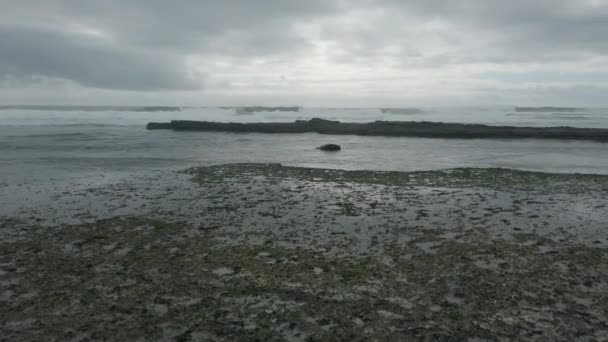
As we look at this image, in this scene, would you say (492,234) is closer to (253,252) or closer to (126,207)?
(253,252)

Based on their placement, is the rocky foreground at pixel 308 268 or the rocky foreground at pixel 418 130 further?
the rocky foreground at pixel 418 130

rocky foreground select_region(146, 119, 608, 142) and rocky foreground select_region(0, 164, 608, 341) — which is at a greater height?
rocky foreground select_region(146, 119, 608, 142)

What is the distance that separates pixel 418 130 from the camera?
150 feet

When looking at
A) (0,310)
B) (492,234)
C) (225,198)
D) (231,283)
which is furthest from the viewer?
(225,198)

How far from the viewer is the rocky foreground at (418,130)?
39.5 meters

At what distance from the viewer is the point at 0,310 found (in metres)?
5.59

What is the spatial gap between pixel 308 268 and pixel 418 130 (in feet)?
135

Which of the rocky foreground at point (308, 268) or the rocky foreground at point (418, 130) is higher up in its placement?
the rocky foreground at point (418, 130)

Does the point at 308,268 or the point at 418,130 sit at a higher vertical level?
the point at 418,130

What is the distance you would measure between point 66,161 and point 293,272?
69.5ft

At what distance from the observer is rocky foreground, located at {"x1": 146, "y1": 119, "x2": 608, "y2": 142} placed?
39.5 meters

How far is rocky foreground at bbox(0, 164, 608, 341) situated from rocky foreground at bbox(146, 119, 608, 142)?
30.7 m

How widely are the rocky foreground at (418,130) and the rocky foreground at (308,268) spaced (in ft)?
101

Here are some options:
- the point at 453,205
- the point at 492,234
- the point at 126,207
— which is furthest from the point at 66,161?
the point at 492,234
